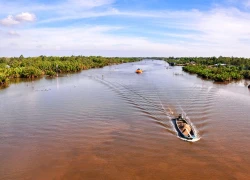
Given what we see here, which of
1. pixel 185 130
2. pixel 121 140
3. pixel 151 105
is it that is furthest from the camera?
pixel 151 105

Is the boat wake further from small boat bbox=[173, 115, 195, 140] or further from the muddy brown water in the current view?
small boat bbox=[173, 115, 195, 140]

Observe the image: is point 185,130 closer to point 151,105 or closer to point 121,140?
point 121,140

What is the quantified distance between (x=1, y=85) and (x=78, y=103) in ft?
58.4

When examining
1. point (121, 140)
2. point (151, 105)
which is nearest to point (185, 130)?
point (121, 140)

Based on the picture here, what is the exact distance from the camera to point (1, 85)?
35625mm

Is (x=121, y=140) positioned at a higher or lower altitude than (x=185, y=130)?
lower

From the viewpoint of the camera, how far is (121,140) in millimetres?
14172

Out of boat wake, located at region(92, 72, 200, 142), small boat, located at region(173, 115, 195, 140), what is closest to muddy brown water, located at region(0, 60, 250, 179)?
boat wake, located at region(92, 72, 200, 142)

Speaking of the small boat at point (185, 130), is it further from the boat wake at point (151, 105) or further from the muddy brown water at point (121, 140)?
the muddy brown water at point (121, 140)

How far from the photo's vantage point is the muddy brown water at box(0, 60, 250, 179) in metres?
11.2

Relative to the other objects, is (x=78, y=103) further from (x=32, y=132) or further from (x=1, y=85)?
(x=1, y=85)

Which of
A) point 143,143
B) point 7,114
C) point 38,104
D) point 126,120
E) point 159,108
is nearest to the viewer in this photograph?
point 143,143

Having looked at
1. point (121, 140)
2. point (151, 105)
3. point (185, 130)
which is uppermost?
point (151, 105)

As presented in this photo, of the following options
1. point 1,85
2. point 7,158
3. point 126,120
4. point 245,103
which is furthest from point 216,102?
point 1,85
